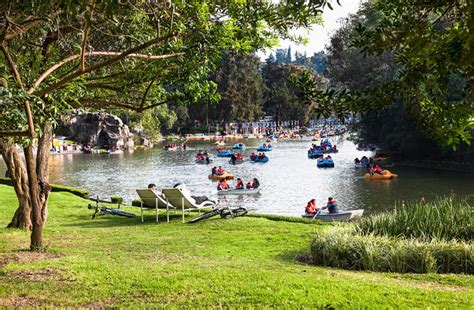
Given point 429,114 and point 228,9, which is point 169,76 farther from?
point 429,114

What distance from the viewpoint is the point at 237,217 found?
566 inches

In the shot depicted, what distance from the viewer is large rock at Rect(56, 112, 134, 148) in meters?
68.1

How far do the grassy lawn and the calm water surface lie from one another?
40.5 feet

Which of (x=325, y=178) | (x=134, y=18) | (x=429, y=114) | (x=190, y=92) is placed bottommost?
(x=325, y=178)

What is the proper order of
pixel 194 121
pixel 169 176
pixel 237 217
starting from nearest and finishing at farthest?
1. pixel 237 217
2. pixel 169 176
3. pixel 194 121

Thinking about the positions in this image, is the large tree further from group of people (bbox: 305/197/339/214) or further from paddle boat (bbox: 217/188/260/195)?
paddle boat (bbox: 217/188/260/195)

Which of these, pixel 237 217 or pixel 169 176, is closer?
pixel 237 217

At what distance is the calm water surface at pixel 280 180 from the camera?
26.5 meters

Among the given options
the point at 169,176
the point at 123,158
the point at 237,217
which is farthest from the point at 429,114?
the point at 123,158

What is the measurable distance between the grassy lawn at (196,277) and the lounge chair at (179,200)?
95.1 inches

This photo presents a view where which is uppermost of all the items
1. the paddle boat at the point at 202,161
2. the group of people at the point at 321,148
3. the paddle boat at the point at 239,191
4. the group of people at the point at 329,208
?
the group of people at the point at 321,148

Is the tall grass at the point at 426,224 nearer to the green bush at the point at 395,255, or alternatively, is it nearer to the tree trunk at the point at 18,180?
the green bush at the point at 395,255

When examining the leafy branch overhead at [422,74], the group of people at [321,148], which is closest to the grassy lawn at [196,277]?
the leafy branch overhead at [422,74]

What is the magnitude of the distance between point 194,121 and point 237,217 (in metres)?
87.7
